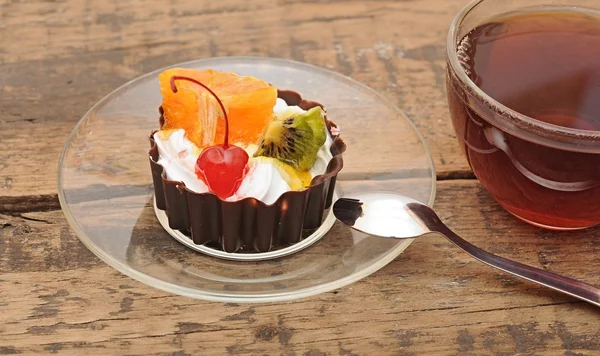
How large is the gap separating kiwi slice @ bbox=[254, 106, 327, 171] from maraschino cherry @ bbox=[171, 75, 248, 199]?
73 millimetres

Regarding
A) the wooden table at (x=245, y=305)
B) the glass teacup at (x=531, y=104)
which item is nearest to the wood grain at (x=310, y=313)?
the wooden table at (x=245, y=305)

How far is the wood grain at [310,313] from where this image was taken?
4.06 ft

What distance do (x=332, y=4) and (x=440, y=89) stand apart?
1.38ft

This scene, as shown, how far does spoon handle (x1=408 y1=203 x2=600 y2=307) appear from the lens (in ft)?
4.26

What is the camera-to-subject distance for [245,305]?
130cm

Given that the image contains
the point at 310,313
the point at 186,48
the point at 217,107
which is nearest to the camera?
the point at 310,313

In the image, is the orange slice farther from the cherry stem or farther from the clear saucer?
the clear saucer

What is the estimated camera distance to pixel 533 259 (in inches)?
55.8

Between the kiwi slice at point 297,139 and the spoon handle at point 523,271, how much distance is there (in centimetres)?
21

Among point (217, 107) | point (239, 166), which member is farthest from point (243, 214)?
point (217, 107)

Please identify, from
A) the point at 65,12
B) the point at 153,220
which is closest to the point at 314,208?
the point at 153,220

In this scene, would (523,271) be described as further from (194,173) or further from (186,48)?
(186,48)

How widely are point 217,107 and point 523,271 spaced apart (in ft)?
1.88

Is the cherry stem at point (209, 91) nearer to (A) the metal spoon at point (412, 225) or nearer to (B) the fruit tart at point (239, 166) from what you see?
(B) the fruit tart at point (239, 166)
